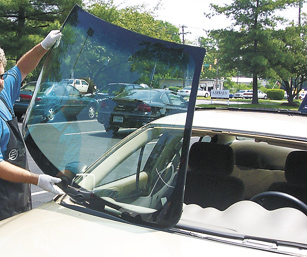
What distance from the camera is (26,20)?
2011cm

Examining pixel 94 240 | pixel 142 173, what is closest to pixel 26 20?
pixel 142 173

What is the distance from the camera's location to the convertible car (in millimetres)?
1678

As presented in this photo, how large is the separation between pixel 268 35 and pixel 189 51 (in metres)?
28.1

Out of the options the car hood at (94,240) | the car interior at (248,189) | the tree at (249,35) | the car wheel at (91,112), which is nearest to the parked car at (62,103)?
the car wheel at (91,112)

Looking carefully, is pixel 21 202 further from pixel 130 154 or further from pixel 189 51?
pixel 189 51

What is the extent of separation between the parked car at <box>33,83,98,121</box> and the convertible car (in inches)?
1.6

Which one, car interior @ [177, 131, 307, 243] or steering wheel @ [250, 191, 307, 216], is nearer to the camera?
car interior @ [177, 131, 307, 243]

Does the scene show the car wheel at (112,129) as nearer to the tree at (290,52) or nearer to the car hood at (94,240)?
the car hood at (94,240)

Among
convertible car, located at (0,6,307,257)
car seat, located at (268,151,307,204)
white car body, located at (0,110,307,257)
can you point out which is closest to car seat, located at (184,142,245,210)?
car seat, located at (268,151,307,204)

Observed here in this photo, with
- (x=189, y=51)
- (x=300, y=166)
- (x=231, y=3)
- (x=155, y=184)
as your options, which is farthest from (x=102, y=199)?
(x=231, y=3)

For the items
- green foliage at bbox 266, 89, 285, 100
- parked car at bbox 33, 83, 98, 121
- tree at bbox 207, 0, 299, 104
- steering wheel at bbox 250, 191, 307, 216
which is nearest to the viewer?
parked car at bbox 33, 83, 98, 121

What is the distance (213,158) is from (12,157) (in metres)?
1.44

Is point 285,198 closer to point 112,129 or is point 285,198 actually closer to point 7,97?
point 112,129

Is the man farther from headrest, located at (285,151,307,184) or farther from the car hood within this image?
headrest, located at (285,151,307,184)
